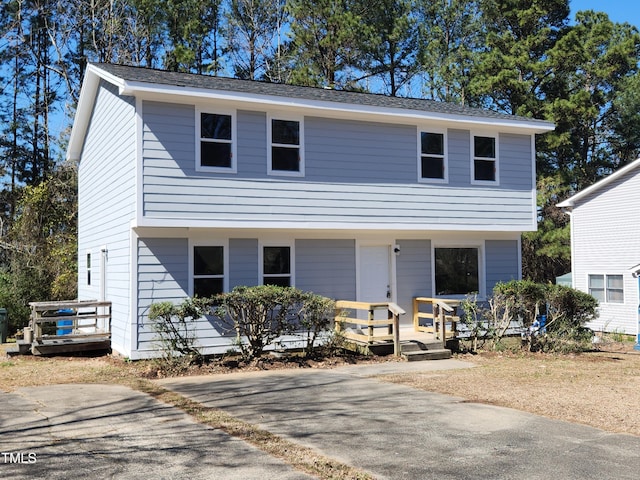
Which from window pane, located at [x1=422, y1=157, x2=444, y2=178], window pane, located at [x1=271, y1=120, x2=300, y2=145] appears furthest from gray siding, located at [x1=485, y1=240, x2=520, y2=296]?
window pane, located at [x1=271, y1=120, x2=300, y2=145]

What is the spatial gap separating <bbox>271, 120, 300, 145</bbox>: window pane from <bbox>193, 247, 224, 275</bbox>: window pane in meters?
2.73

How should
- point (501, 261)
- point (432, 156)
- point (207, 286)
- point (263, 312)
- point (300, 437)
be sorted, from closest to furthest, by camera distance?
point (300, 437), point (263, 312), point (207, 286), point (432, 156), point (501, 261)

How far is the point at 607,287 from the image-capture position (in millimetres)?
21969

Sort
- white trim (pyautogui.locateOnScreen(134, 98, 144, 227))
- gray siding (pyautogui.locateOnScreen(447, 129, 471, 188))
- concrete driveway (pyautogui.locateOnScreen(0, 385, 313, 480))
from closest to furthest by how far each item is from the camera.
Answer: concrete driveway (pyautogui.locateOnScreen(0, 385, 313, 480)), white trim (pyautogui.locateOnScreen(134, 98, 144, 227)), gray siding (pyautogui.locateOnScreen(447, 129, 471, 188))

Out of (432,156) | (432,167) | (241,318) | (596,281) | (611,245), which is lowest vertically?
(241,318)

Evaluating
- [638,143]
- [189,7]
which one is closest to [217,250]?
[189,7]

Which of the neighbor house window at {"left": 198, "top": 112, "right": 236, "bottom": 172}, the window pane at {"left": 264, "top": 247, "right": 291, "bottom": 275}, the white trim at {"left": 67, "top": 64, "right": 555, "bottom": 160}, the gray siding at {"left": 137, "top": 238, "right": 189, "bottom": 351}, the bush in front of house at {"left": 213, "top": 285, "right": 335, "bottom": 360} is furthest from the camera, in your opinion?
the window pane at {"left": 264, "top": 247, "right": 291, "bottom": 275}

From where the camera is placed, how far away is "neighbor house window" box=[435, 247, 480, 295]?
16.4 metres

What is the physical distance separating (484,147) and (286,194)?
569cm

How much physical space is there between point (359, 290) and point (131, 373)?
18.8ft

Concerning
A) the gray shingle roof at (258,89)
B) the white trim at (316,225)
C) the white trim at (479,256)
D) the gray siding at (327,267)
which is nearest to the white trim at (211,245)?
the white trim at (316,225)

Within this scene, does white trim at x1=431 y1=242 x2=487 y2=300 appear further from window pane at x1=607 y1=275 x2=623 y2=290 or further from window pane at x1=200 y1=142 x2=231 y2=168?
window pane at x1=607 y1=275 x2=623 y2=290

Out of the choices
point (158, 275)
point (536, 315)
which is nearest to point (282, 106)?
point (158, 275)

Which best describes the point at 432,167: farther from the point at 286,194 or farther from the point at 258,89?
the point at 258,89
